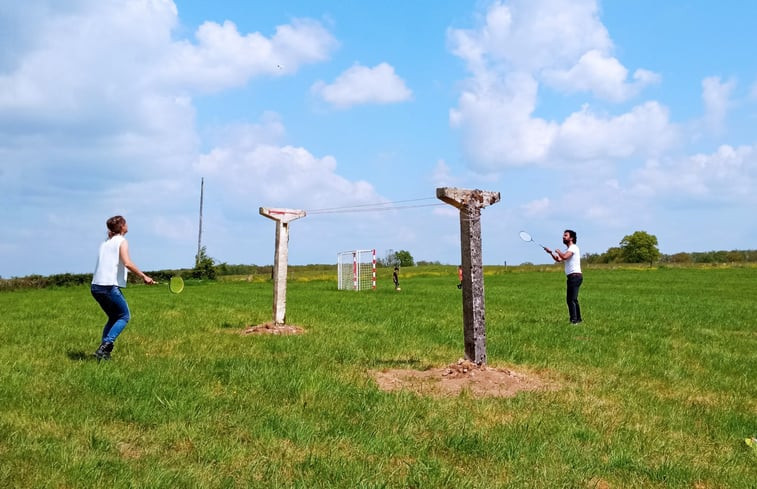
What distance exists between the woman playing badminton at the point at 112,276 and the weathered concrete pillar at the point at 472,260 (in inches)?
189

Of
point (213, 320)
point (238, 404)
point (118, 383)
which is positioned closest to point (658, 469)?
point (238, 404)

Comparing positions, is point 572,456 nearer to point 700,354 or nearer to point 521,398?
point 521,398

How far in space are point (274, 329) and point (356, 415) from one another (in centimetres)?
783

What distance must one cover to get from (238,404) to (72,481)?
248cm

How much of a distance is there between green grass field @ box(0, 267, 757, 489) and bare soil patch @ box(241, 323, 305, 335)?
2.35 feet

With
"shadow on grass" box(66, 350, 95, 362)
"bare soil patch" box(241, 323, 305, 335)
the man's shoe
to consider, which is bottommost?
"shadow on grass" box(66, 350, 95, 362)

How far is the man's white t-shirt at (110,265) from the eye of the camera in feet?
33.3

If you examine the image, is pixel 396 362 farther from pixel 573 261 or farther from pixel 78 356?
pixel 573 261

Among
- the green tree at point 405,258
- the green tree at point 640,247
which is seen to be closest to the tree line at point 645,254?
the green tree at point 640,247

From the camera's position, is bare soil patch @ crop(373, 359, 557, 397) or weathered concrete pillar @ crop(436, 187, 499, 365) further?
weathered concrete pillar @ crop(436, 187, 499, 365)

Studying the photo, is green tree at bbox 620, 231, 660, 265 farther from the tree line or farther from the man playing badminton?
the man playing badminton

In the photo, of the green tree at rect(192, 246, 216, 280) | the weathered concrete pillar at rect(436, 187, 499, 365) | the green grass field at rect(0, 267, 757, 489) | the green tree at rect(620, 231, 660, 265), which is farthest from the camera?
the green tree at rect(620, 231, 660, 265)

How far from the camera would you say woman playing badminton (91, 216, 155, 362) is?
10164 mm

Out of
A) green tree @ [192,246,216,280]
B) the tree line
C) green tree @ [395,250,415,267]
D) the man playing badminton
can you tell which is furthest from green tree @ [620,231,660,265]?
the man playing badminton
